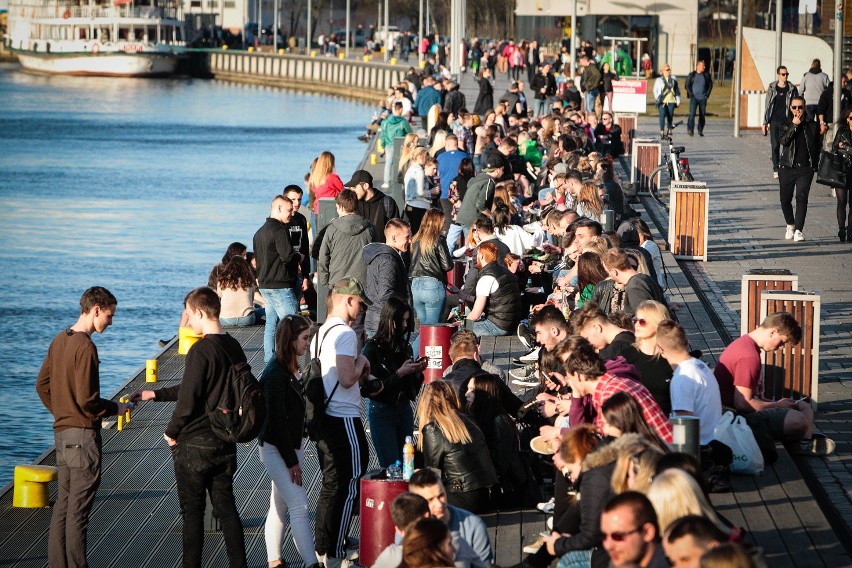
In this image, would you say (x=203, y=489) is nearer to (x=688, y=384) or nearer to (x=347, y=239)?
(x=688, y=384)

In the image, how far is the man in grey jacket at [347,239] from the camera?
46.0ft

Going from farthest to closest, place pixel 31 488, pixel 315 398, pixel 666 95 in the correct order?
pixel 666 95 → pixel 31 488 → pixel 315 398

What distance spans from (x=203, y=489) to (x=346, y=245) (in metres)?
5.87

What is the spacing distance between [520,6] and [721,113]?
2654cm

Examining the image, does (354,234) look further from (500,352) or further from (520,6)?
(520,6)

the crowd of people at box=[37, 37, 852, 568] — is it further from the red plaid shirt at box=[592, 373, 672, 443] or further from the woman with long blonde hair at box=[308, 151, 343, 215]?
the woman with long blonde hair at box=[308, 151, 343, 215]

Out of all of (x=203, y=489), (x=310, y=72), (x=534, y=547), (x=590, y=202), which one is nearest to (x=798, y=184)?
(x=590, y=202)

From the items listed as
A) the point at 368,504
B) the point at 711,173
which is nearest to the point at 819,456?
the point at 368,504

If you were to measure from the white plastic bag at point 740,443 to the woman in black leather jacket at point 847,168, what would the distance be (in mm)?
9238

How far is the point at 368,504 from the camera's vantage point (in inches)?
340

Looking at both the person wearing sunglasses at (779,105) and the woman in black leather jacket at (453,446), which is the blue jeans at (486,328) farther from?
the person wearing sunglasses at (779,105)

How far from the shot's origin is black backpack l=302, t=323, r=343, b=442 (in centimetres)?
903

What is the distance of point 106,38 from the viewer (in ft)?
427

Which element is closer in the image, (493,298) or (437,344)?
(437,344)
